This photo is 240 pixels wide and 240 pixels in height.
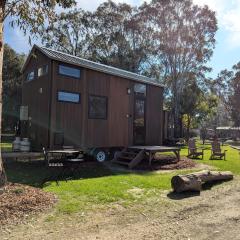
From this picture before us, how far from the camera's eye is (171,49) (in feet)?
115

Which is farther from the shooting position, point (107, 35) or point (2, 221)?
point (107, 35)

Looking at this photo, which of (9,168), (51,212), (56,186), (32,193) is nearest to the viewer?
(51,212)

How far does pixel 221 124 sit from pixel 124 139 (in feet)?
289

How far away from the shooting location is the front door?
16386 millimetres

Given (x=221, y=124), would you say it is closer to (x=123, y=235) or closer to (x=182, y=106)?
(x=182, y=106)

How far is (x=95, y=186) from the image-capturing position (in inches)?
359

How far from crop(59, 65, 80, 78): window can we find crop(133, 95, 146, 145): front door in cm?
364

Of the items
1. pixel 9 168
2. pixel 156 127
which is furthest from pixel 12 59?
pixel 9 168

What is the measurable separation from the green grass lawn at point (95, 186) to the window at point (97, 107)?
220 cm

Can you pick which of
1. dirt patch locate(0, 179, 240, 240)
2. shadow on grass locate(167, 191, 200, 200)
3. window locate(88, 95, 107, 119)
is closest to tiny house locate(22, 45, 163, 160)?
window locate(88, 95, 107, 119)

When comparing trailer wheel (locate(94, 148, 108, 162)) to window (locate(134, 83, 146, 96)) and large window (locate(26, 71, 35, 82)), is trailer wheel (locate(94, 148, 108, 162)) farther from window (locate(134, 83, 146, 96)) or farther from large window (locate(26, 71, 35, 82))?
large window (locate(26, 71, 35, 82))

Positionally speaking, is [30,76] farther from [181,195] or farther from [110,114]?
[181,195]

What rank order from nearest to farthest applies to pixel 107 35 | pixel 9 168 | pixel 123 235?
1. pixel 123 235
2. pixel 9 168
3. pixel 107 35

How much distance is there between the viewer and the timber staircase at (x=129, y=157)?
45.0ft
